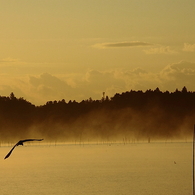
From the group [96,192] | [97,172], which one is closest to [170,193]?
[96,192]

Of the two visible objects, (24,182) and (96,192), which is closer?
(96,192)

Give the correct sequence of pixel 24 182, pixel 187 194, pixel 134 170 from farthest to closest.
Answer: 1. pixel 134 170
2. pixel 24 182
3. pixel 187 194

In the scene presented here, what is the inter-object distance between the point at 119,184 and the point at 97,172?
3341 centimetres

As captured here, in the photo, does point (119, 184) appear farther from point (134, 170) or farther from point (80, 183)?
point (134, 170)

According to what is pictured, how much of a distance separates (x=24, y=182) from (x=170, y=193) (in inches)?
1584

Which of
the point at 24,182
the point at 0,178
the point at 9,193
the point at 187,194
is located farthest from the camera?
the point at 0,178

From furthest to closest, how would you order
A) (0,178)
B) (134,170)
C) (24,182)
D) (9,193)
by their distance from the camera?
(134,170)
(0,178)
(24,182)
(9,193)

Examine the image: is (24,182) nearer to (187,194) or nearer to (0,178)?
(0,178)

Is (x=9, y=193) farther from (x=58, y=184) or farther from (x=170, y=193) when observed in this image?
(x=170, y=193)

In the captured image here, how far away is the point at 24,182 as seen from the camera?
448ft

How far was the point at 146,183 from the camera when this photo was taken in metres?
126

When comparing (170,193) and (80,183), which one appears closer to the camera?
(170,193)

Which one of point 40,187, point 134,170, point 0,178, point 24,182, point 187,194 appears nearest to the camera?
point 187,194

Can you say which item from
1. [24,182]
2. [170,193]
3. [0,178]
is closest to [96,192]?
[170,193]
